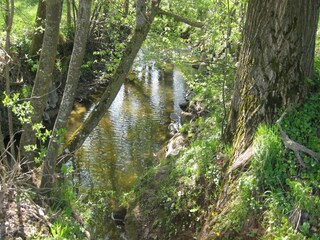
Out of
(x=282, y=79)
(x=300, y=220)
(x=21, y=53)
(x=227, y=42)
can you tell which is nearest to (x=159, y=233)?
(x=300, y=220)

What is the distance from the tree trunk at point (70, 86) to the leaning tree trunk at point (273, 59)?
2.43 meters

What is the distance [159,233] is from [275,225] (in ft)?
7.67

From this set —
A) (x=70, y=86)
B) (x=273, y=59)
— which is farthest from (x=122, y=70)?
(x=273, y=59)

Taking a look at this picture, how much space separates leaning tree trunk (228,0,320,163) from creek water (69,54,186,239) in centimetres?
355

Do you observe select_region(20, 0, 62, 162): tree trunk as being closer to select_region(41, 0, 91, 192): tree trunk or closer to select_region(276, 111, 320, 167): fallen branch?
select_region(41, 0, 91, 192): tree trunk

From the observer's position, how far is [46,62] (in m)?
6.61

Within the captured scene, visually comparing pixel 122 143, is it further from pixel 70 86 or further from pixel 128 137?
pixel 70 86

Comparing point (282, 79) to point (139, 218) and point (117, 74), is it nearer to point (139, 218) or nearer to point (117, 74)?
point (117, 74)

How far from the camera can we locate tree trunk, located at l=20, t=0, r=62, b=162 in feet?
21.1

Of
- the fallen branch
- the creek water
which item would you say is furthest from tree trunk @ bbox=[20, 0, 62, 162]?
the fallen branch

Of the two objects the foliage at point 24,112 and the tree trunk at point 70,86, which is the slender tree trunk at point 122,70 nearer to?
the tree trunk at point 70,86

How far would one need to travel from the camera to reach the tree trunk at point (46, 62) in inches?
253

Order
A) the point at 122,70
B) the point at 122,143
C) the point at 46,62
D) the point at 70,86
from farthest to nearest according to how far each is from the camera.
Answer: the point at 122,143
the point at 122,70
the point at 46,62
the point at 70,86

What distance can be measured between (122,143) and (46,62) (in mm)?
5296
